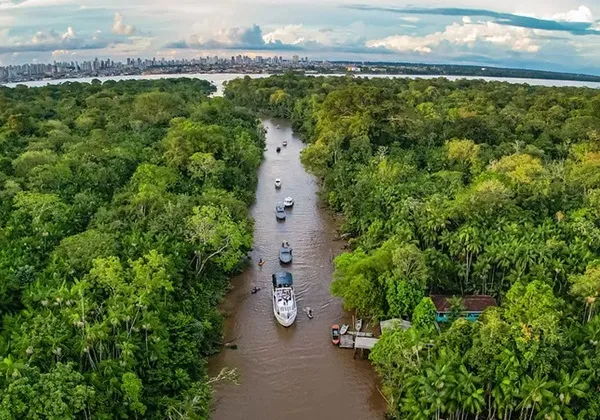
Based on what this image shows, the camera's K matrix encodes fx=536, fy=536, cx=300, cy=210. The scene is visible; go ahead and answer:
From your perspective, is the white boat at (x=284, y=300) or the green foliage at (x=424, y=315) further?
the white boat at (x=284, y=300)

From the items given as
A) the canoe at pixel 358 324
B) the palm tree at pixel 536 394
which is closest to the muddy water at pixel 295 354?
the canoe at pixel 358 324

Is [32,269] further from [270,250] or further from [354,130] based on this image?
[354,130]

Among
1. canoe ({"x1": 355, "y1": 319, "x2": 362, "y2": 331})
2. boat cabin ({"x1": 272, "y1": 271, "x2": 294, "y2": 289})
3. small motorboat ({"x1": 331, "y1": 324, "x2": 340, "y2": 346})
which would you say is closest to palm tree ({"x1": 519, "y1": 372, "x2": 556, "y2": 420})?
canoe ({"x1": 355, "y1": 319, "x2": 362, "y2": 331})

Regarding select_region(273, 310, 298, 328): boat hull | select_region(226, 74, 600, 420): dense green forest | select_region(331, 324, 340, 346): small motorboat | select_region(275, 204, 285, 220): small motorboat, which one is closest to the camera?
select_region(226, 74, 600, 420): dense green forest

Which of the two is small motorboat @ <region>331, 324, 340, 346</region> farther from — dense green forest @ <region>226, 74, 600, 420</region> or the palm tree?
the palm tree

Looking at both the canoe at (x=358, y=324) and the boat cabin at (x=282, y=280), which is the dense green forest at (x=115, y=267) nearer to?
the boat cabin at (x=282, y=280)

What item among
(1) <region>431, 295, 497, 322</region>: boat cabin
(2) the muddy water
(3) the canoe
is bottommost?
(2) the muddy water
